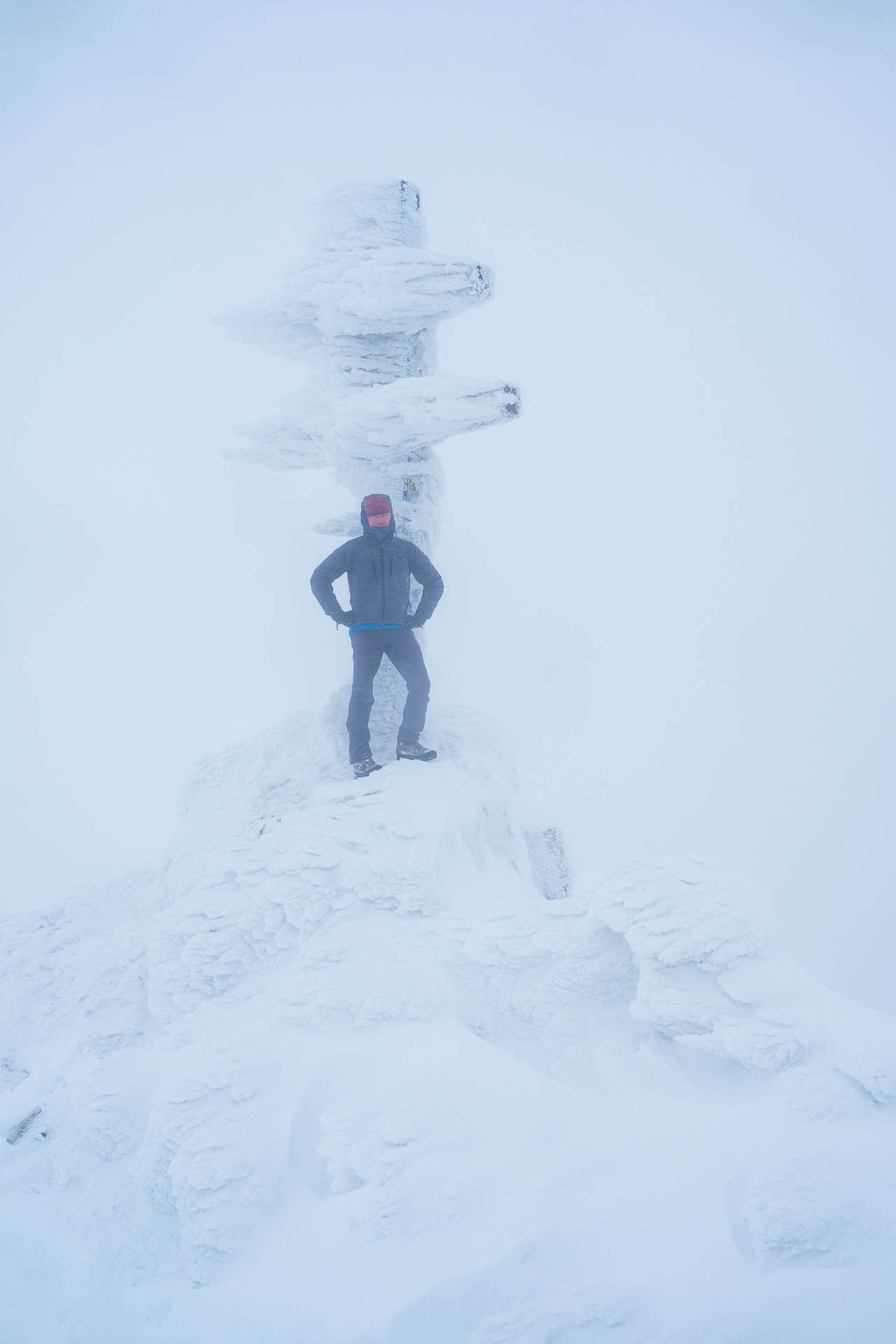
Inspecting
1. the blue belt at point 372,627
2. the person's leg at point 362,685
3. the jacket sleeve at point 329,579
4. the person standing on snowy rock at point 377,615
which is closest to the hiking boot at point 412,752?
the person standing on snowy rock at point 377,615

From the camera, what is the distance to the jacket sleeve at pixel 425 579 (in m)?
5.92

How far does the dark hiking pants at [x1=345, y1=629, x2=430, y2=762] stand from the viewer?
5.79 m

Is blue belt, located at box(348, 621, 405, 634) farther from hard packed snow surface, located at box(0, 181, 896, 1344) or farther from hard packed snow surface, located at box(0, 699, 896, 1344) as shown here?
hard packed snow surface, located at box(0, 699, 896, 1344)

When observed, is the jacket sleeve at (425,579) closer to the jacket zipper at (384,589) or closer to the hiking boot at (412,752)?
the jacket zipper at (384,589)

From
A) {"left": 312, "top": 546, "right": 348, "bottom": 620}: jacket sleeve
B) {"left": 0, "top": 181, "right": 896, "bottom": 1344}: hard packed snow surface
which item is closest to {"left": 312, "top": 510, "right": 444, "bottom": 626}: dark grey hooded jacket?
{"left": 312, "top": 546, "right": 348, "bottom": 620}: jacket sleeve

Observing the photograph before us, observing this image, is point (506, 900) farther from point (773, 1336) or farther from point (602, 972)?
point (773, 1336)

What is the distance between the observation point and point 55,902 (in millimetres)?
6402

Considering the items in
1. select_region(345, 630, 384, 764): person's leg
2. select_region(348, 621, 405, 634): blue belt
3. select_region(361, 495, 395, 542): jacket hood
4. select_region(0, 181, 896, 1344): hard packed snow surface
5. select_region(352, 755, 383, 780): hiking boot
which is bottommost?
select_region(0, 181, 896, 1344): hard packed snow surface

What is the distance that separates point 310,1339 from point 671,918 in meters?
2.44

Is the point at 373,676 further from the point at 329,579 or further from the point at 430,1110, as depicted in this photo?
the point at 430,1110

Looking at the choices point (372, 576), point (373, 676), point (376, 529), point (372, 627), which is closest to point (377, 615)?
point (372, 627)

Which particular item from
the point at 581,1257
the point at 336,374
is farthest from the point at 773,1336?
the point at 336,374

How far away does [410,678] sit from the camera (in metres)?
5.88

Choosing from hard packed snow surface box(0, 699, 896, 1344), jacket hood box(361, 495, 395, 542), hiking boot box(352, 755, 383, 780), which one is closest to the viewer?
hard packed snow surface box(0, 699, 896, 1344)
